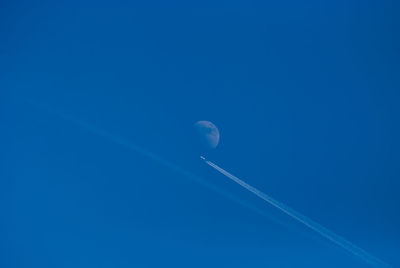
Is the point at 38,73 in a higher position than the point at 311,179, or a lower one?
lower

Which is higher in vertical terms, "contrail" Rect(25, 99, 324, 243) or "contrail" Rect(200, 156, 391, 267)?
"contrail" Rect(200, 156, 391, 267)

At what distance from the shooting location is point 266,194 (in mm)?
1798

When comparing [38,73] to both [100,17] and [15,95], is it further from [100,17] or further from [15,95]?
[100,17]

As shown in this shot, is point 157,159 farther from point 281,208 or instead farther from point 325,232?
point 325,232

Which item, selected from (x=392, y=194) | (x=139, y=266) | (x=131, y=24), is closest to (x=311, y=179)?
(x=392, y=194)

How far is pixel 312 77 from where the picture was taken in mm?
1857

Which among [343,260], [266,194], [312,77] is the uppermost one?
[312,77]

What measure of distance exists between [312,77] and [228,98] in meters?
0.53

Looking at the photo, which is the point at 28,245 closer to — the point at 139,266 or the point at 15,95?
the point at 139,266

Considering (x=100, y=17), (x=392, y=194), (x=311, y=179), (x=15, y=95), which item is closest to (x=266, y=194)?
(x=311, y=179)

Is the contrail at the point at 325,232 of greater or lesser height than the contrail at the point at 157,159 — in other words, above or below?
above

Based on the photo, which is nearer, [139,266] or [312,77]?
[139,266]

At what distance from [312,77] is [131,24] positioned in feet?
3.76

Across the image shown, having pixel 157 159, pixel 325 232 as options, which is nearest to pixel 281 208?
pixel 325 232
